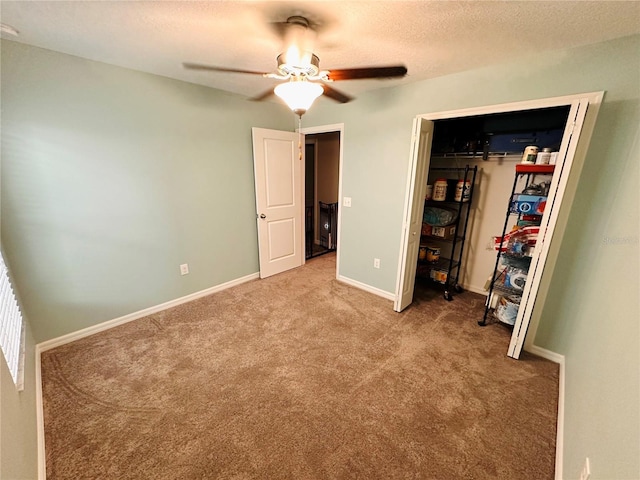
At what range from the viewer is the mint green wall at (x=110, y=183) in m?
1.84

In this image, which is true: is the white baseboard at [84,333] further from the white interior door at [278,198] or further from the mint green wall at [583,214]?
the mint green wall at [583,214]

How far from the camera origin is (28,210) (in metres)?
1.89

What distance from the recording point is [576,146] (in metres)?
1.61

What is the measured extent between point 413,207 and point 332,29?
1.55 m

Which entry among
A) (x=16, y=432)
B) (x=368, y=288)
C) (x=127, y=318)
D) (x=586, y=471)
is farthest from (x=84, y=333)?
(x=586, y=471)

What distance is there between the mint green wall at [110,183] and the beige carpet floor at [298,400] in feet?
1.45

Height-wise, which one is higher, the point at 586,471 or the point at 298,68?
the point at 298,68

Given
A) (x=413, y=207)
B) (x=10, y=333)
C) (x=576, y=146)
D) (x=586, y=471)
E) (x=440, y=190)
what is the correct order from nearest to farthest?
(x=586, y=471), (x=10, y=333), (x=576, y=146), (x=413, y=207), (x=440, y=190)

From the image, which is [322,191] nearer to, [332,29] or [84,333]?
[332,29]

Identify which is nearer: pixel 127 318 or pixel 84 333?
pixel 84 333

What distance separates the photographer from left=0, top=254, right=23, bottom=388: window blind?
4.00ft

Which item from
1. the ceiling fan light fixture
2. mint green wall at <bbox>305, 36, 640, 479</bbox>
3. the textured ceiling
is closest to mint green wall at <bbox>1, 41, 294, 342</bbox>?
the textured ceiling

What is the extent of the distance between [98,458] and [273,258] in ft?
8.14

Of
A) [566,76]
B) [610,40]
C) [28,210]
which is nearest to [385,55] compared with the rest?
[566,76]
